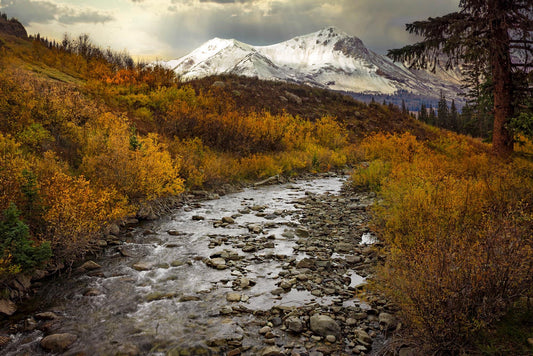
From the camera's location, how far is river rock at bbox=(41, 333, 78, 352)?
4.64 m

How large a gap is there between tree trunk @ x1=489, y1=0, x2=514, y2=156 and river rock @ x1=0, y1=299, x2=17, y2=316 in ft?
45.2

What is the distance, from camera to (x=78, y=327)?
5.13 m

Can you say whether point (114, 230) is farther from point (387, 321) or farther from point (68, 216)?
point (387, 321)

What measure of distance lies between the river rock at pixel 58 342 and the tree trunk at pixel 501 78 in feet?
42.6

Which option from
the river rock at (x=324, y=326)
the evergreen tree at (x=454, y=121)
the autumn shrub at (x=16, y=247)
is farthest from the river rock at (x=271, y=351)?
the evergreen tree at (x=454, y=121)

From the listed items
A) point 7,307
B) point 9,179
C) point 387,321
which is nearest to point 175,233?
point 9,179

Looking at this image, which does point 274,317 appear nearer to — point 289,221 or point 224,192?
point 289,221

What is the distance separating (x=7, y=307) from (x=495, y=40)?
1411cm

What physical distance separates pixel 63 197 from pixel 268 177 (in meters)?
12.9

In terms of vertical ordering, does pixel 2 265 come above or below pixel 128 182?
below

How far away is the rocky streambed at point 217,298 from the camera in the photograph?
15.4 feet

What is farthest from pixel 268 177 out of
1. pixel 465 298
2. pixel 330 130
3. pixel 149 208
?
pixel 465 298

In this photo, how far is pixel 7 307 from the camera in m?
5.40

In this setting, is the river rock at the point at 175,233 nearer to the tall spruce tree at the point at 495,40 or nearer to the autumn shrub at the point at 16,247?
the autumn shrub at the point at 16,247
